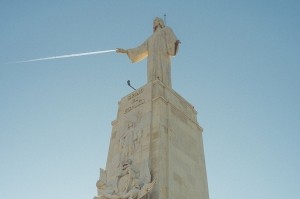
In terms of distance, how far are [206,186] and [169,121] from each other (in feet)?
10.1

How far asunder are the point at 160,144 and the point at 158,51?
23.3ft

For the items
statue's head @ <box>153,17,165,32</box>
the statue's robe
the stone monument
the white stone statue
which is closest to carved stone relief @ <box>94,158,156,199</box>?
the stone monument

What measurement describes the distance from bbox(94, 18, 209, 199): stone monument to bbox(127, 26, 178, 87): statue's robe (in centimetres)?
6

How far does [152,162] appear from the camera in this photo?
1311 cm

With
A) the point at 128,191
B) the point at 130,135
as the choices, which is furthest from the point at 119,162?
the point at 128,191

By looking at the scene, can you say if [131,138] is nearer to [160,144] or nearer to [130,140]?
[130,140]

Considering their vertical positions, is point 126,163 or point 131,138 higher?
point 131,138

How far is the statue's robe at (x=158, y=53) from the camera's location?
1827cm

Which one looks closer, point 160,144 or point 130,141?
point 160,144

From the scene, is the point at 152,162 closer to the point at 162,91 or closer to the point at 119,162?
the point at 119,162

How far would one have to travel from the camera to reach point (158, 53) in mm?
19172

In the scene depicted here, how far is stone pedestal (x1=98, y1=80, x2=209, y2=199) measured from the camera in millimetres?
12852

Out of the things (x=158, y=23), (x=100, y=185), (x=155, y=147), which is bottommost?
(x=100, y=185)

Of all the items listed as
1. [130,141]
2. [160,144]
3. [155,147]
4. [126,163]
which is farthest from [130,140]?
[160,144]
